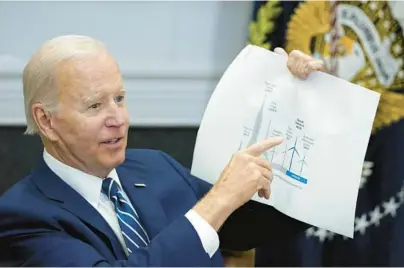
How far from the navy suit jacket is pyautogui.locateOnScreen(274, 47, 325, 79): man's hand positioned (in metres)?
0.36

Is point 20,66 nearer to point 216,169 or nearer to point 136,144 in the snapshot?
point 136,144

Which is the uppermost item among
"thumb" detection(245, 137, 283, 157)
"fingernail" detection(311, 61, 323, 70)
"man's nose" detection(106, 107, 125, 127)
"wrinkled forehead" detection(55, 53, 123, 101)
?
"fingernail" detection(311, 61, 323, 70)

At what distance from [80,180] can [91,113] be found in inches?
6.4

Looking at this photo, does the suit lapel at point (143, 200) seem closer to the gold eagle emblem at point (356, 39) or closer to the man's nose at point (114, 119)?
the man's nose at point (114, 119)

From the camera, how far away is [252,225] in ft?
5.82

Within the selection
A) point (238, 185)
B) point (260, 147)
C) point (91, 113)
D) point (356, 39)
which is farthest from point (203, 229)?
point (356, 39)

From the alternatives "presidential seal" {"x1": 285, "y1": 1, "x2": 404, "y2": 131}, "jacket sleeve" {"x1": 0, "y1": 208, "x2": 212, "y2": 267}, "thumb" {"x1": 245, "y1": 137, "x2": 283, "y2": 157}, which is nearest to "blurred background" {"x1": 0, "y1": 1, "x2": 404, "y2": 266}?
"presidential seal" {"x1": 285, "y1": 1, "x2": 404, "y2": 131}

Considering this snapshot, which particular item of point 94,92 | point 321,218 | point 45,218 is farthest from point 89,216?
point 321,218

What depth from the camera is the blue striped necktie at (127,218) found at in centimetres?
154

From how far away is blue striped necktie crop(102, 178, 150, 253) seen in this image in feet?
5.04

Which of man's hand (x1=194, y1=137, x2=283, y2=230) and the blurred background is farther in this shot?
the blurred background

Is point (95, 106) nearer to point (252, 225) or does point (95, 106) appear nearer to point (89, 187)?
point (89, 187)

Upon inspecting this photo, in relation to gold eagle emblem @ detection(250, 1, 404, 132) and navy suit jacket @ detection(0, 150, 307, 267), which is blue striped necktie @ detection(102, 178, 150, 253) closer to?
navy suit jacket @ detection(0, 150, 307, 267)

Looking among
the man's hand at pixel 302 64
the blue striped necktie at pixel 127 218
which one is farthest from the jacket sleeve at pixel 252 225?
the man's hand at pixel 302 64
